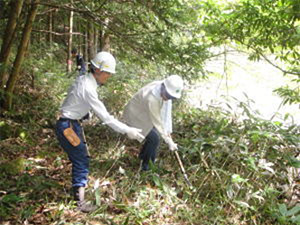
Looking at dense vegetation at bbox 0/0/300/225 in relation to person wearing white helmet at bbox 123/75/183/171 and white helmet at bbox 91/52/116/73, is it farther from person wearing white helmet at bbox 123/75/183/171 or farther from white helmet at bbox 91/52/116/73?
white helmet at bbox 91/52/116/73

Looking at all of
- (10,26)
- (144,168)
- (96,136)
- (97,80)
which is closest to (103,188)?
(144,168)

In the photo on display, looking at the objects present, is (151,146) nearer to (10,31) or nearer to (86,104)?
(86,104)

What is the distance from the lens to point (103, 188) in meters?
3.86

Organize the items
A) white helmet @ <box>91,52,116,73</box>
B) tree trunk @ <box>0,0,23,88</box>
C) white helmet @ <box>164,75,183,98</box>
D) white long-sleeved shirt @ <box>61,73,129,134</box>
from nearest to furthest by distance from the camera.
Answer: white long-sleeved shirt @ <box>61,73,129,134</box>
white helmet @ <box>91,52,116,73</box>
white helmet @ <box>164,75,183,98</box>
tree trunk @ <box>0,0,23,88</box>

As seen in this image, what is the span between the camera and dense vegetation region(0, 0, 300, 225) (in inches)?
138

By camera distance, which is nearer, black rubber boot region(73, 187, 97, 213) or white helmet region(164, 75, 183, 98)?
black rubber boot region(73, 187, 97, 213)

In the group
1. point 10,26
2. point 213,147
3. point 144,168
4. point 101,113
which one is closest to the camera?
point 101,113

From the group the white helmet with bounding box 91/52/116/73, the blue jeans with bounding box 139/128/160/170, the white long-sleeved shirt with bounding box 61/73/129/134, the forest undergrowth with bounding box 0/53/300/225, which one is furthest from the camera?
the blue jeans with bounding box 139/128/160/170

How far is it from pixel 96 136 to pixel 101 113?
8.14 ft

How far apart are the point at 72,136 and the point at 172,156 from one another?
2.01 m

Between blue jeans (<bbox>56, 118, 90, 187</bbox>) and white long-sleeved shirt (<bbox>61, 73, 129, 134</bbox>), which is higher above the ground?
white long-sleeved shirt (<bbox>61, 73, 129, 134</bbox>)

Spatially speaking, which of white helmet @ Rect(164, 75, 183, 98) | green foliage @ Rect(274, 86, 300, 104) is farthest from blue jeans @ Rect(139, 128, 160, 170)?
green foliage @ Rect(274, 86, 300, 104)

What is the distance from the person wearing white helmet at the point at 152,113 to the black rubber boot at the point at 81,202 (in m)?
1.26

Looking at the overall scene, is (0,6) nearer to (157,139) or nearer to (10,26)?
(10,26)
